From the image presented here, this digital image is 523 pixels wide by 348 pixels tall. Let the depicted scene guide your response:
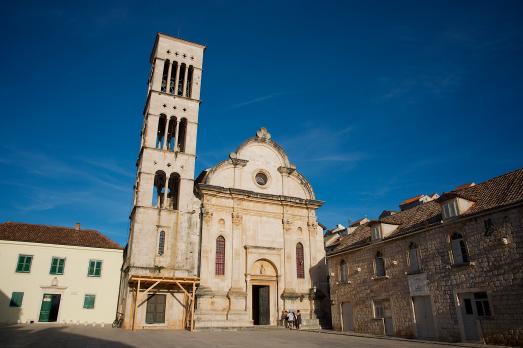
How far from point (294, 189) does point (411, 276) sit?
45.3 feet

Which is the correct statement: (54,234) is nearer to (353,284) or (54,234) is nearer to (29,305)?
(29,305)

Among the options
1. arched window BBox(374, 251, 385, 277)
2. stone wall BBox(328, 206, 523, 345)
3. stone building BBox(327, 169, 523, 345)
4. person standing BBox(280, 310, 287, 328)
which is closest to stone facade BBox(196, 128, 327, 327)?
person standing BBox(280, 310, 287, 328)

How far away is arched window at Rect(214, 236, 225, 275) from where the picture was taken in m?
27.1

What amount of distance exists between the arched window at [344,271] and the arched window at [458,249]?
8.68m

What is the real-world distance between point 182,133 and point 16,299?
56.5ft

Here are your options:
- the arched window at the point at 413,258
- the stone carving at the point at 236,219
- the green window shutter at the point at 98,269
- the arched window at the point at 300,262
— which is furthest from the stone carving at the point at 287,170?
the green window shutter at the point at 98,269

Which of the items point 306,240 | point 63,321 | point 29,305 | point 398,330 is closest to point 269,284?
point 306,240

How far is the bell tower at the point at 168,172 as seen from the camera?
25.0 meters

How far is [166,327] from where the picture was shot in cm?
2381

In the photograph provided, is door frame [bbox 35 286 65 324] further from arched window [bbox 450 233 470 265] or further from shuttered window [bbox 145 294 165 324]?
arched window [bbox 450 233 470 265]

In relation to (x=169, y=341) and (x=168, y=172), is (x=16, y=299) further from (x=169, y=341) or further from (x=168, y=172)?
(x=169, y=341)

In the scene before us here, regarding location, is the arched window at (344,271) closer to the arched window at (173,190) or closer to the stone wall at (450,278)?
the stone wall at (450,278)

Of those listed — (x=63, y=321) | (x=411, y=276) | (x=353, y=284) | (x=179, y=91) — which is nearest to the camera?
(x=411, y=276)

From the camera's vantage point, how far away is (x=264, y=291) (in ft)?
92.8
